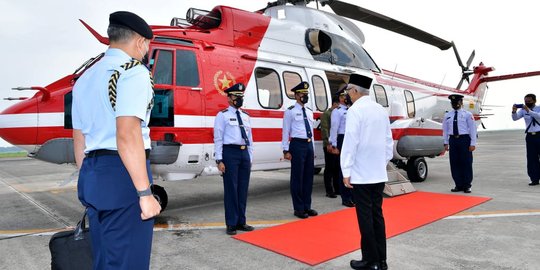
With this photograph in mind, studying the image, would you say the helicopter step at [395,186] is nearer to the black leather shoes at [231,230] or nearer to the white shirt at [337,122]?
the white shirt at [337,122]

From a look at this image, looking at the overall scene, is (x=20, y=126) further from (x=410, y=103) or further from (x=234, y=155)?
(x=410, y=103)

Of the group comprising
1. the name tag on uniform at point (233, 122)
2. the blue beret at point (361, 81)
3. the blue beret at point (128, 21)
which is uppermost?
the blue beret at point (128, 21)

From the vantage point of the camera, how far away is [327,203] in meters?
6.35

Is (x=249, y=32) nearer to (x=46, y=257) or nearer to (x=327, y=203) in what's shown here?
(x=327, y=203)

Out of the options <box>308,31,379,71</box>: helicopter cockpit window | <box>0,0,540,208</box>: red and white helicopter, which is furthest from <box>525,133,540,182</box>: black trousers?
<box>308,31,379,71</box>: helicopter cockpit window

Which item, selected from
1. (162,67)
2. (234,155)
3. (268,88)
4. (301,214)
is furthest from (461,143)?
(162,67)

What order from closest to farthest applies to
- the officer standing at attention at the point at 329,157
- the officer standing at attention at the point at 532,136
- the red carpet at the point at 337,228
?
the red carpet at the point at 337,228 < the officer standing at attention at the point at 329,157 < the officer standing at attention at the point at 532,136

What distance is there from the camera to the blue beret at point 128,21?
1.75m

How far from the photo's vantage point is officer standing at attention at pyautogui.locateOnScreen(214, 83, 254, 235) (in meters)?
4.59

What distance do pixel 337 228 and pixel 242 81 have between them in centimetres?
270

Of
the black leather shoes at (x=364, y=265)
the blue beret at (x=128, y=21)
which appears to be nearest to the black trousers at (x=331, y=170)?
the black leather shoes at (x=364, y=265)

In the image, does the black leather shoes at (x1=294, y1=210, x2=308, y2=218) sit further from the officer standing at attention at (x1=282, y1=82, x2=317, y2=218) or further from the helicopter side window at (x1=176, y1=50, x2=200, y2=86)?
the helicopter side window at (x1=176, y1=50, x2=200, y2=86)

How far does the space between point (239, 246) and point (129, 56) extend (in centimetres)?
273

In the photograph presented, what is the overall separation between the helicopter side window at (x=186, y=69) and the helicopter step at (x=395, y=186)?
399 centimetres
